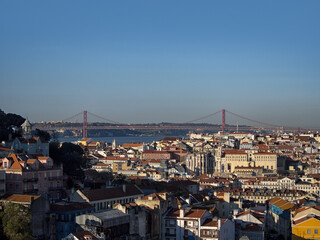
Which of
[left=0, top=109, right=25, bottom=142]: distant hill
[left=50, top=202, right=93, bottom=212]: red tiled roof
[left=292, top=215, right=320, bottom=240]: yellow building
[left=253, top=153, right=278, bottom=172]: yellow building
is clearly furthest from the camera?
[left=253, top=153, right=278, bottom=172]: yellow building

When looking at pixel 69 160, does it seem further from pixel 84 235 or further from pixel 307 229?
pixel 84 235

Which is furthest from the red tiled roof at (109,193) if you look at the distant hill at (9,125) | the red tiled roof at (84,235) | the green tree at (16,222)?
the distant hill at (9,125)

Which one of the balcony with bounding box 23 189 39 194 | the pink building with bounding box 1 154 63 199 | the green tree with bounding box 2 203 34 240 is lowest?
the green tree with bounding box 2 203 34 240

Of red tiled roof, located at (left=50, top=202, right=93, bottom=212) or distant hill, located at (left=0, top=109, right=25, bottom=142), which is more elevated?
distant hill, located at (left=0, top=109, right=25, bottom=142)

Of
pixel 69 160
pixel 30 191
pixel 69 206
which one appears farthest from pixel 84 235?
pixel 69 160

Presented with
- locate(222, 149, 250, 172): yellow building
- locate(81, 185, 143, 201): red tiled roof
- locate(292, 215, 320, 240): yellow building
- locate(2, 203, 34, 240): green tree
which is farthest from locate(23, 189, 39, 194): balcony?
locate(222, 149, 250, 172): yellow building

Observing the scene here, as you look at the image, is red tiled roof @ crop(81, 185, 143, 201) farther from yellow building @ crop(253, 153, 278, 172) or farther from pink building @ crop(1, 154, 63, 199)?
yellow building @ crop(253, 153, 278, 172)

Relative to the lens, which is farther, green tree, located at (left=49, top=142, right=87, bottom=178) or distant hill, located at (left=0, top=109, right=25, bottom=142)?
distant hill, located at (left=0, top=109, right=25, bottom=142)

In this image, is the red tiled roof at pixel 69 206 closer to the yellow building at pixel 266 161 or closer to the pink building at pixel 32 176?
the pink building at pixel 32 176
